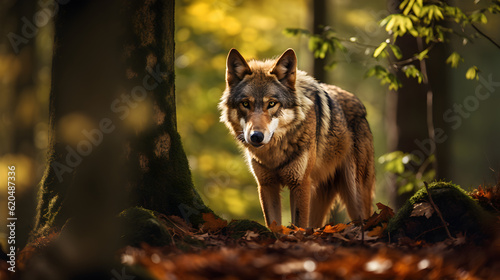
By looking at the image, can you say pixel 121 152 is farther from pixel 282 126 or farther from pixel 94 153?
pixel 282 126

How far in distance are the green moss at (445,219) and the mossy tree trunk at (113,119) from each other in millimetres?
1933

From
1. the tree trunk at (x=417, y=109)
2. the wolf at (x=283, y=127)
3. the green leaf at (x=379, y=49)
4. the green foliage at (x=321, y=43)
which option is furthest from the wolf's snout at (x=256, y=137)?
the tree trunk at (x=417, y=109)

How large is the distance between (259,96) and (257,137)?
0.63 metres

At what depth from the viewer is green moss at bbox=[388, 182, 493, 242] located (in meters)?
3.51

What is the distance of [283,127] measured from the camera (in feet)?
17.7

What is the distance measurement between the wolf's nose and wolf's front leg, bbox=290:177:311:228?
44.4 inches

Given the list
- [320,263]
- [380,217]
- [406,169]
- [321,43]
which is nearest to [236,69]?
[321,43]

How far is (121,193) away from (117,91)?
0.82 m

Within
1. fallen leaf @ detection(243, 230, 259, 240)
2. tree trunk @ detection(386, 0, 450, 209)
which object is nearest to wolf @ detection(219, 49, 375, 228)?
fallen leaf @ detection(243, 230, 259, 240)

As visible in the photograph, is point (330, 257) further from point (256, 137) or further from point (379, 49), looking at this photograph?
point (379, 49)

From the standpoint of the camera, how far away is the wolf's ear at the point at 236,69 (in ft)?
18.0

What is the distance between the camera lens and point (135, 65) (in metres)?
3.82

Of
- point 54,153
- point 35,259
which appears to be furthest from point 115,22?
point 35,259

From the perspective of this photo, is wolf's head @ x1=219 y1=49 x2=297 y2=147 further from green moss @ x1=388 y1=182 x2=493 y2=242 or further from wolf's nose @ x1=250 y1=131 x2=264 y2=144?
green moss @ x1=388 y1=182 x2=493 y2=242
